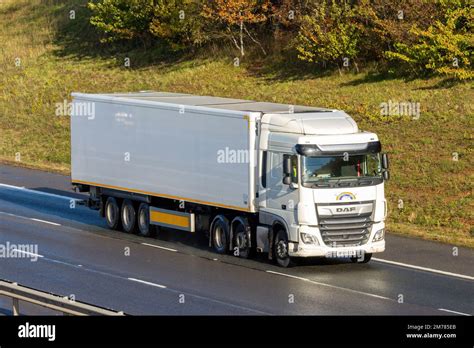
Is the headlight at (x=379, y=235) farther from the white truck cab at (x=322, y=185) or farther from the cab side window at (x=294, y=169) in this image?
the cab side window at (x=294, y=169)

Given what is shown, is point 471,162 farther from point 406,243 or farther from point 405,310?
point 405,310

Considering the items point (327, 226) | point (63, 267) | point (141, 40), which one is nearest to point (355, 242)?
point (327, 226)

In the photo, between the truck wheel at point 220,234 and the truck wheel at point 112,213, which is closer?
the truck wheel at point 220,234

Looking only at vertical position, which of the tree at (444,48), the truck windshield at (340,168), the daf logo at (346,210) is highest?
the tree at (444,48)

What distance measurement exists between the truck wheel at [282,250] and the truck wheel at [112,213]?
6.47 meters

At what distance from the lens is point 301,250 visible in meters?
23.5

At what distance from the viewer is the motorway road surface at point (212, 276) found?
20297 mm

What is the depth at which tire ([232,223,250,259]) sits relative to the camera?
25.0m

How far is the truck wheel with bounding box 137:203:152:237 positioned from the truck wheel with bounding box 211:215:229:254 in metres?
2.78

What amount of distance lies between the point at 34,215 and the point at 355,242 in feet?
38.2

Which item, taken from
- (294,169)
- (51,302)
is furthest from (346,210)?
(51,302)
